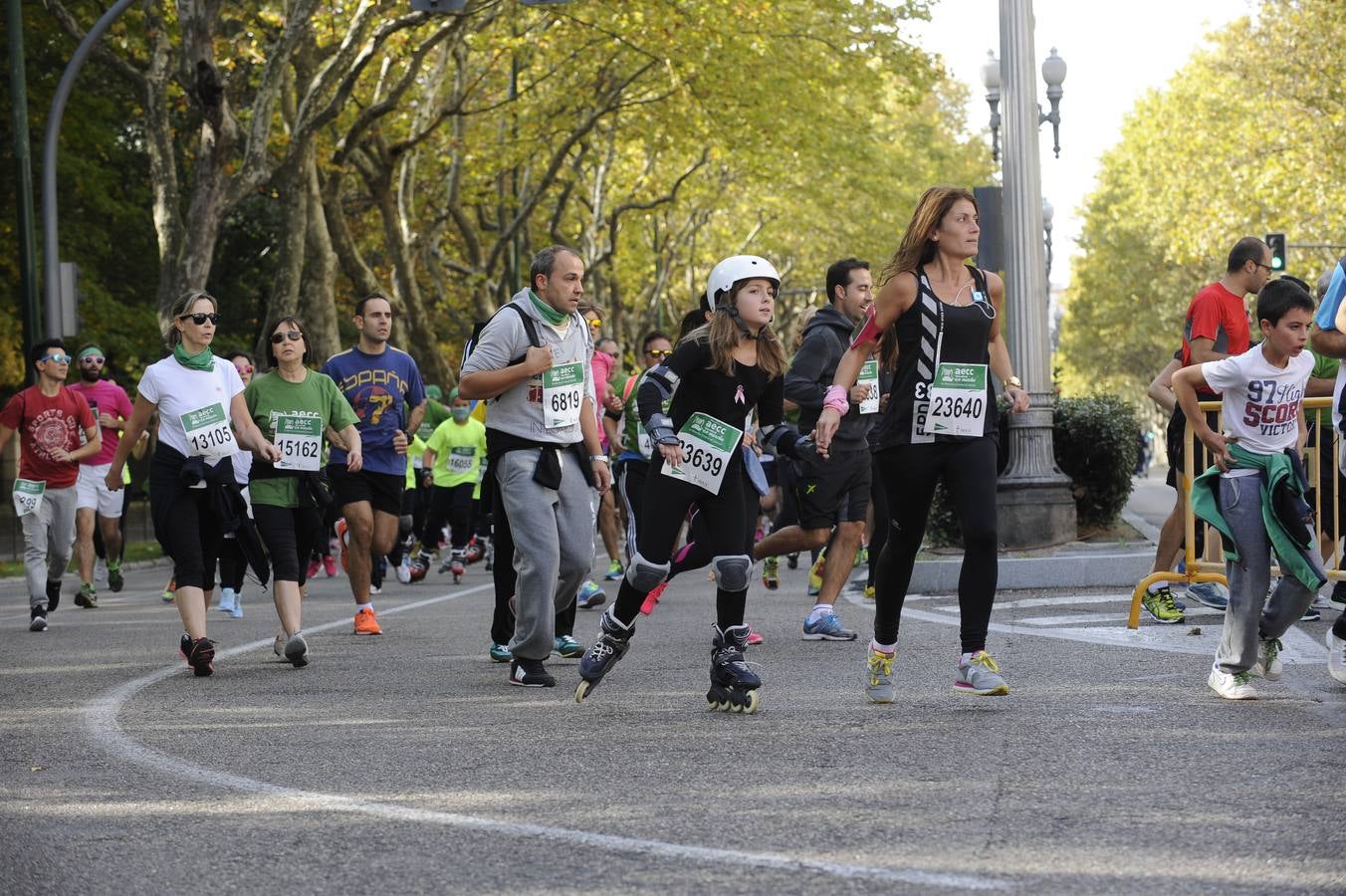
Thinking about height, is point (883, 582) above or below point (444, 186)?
below

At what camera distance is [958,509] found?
7277 millimetres

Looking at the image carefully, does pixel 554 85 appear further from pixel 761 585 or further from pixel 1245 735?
pixel 1245 735

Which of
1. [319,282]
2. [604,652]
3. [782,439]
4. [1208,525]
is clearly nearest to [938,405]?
[782,439]

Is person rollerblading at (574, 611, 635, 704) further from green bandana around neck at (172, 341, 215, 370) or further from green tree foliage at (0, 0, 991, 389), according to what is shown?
green tree foliage at (0, 0, 991, 389)

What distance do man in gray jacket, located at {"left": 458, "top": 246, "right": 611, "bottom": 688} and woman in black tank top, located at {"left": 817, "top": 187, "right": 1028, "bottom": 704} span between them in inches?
58.7

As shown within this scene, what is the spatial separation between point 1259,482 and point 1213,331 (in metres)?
2.98

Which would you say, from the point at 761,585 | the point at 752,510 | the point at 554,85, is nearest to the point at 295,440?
the point at 752,510

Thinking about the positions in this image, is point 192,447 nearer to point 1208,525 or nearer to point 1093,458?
point 1208,525

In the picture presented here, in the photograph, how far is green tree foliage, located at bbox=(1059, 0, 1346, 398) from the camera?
4225 centimetres

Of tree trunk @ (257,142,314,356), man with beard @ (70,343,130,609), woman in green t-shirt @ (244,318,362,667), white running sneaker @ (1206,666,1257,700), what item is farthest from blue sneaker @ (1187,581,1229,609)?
tree trunk @ (257,142,314,356)

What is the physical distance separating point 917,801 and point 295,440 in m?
5.11

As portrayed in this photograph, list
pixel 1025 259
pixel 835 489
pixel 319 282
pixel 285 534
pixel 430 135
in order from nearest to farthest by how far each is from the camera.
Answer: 1. pixel 285 534
2. pixel 835 489
3. pixel 1025 259
4. pixel 319 282
5. pixel 430 135

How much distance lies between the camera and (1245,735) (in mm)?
6453

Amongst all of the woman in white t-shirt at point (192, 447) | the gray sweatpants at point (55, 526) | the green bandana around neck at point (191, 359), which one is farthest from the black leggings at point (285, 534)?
the gray sweatpants at point (55, 526)
